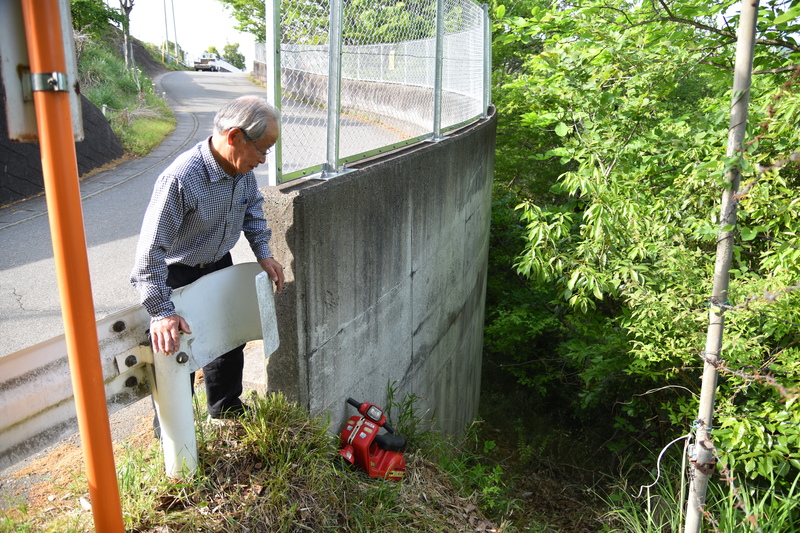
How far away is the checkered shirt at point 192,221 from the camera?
2.36 meters

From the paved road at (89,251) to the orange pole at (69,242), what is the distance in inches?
115

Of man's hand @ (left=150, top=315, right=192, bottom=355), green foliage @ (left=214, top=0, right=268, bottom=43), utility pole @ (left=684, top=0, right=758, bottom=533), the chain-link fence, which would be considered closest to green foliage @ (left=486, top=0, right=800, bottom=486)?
utility pole @ (left=684, top=0, right=758, bottom=533)

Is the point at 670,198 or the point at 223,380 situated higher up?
the point at 670,198

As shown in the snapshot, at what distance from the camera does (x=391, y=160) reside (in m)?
3.95

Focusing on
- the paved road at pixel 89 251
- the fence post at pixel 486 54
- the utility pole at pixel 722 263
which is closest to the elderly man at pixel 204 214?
the utility pole at pixel 722 263

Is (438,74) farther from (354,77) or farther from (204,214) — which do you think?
(204,214)

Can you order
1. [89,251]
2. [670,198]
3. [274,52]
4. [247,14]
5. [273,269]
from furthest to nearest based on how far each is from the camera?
[247,14]
[89,251]
[670,198]
[274,52]
[273,269]

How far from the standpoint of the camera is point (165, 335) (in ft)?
7.48

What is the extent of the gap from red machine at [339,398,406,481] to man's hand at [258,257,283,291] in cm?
104

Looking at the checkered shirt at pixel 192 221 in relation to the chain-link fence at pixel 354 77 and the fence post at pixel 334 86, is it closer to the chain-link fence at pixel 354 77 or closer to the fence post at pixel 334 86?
the chain-link fence at pixel 354 77

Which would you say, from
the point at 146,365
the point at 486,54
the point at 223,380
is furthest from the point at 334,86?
the point at 486,54

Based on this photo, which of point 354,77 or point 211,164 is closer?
point 211,164

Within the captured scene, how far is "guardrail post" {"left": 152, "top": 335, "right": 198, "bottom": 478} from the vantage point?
2381mm

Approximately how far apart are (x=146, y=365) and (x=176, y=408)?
0.68 ft
